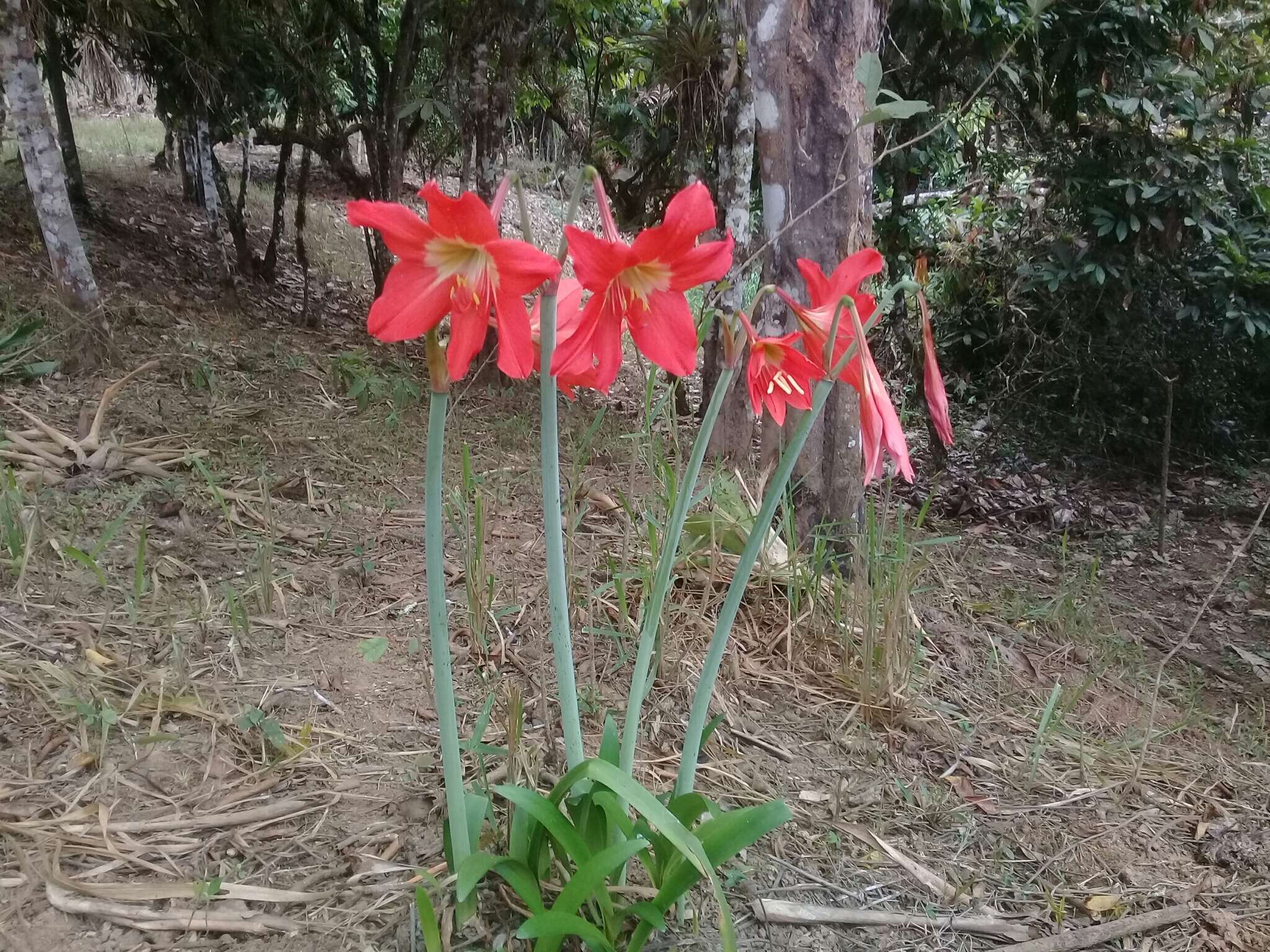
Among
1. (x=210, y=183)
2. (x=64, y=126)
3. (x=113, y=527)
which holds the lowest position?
(x=113, y=527)

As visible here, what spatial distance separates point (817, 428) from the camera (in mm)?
2590

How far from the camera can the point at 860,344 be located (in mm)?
926

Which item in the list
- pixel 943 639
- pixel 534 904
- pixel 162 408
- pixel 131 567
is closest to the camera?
pixel 534 904

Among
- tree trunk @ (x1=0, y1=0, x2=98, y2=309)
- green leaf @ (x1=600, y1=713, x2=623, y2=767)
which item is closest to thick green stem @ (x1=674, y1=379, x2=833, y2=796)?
green leaf @ (x1=600, y1=713, x2=623, y2=767)

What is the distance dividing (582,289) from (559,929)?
32.8 inches

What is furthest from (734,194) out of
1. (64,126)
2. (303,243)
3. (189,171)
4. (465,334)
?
(189,171)

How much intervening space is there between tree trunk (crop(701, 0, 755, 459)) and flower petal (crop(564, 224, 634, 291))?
2.16 meters

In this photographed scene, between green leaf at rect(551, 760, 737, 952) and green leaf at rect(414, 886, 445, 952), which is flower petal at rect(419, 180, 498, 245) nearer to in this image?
green leaf at rect(551, 760, 737, 952)

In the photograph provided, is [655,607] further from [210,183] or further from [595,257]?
[210,183]

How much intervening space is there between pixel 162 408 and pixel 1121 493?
209 inches

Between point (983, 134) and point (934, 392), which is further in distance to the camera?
point (983, 134)

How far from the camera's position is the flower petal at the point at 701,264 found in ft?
2.97

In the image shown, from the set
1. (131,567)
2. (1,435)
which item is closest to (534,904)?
(131,567)

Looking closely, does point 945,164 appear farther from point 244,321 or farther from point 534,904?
point 534,904
